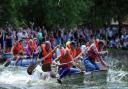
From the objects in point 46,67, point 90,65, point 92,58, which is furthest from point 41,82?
point 92,58

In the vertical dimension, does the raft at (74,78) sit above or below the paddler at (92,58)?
below

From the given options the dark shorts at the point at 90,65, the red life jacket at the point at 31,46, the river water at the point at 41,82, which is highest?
the red life jacket at the point at 31,46

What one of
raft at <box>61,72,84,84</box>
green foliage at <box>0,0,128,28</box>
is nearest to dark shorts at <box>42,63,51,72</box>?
raft at <box>61,72,84,84</box>

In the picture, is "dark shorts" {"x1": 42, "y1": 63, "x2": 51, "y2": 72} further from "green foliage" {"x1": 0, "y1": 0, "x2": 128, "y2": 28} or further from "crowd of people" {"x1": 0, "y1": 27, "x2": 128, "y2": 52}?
"green foliage" {"x1": 0, "y1": 0, "x2": 128, "y2": 28}

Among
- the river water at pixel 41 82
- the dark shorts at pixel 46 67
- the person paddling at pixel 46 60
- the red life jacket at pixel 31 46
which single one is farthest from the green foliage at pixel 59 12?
the dark shorts at pixel 46 67

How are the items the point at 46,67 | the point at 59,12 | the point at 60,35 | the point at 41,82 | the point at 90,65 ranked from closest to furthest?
the point at 46,67 → the point at 41,82 → the point at 90,65 → the point at 60,35 → the point at 59,12

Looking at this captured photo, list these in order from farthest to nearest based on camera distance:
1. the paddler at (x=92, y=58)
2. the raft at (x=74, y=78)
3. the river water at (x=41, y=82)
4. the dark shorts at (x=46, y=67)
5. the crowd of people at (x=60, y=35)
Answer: the crowd of people at (x=60, y=35) < the paddler at (x=92, y=58) < the dark shorts at (x=46, y=67) < the raft at (x=74, y=78) < the river water at (x=41, y=82)

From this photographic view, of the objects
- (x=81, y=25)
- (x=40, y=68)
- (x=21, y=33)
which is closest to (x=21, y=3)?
(x=21, y=33)

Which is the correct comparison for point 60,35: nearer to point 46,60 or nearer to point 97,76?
point 97,76

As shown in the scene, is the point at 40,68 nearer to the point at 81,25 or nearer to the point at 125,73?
the point at 125,73

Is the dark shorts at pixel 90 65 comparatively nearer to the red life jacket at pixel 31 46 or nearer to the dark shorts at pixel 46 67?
the dark shorts at pixel 46 67

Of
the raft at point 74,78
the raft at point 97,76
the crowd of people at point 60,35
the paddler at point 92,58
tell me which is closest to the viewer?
the raft at point 74,78

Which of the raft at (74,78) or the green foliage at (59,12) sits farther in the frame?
the green foliage at (59,12)

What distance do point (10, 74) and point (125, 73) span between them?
584 centimetres
